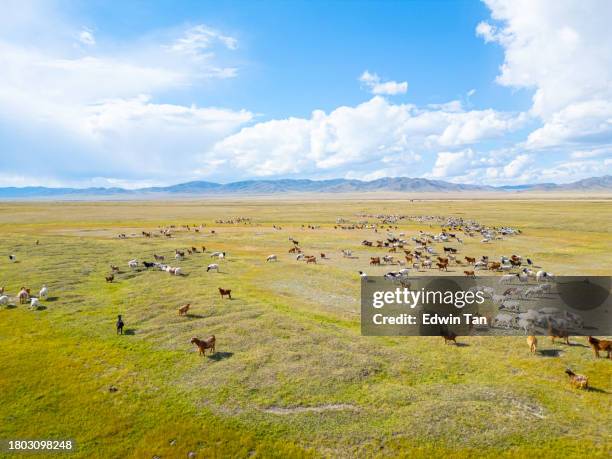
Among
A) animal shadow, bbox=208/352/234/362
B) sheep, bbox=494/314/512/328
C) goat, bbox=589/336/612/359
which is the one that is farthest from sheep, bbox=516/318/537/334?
animal shadow, bbox=208/352/234/362

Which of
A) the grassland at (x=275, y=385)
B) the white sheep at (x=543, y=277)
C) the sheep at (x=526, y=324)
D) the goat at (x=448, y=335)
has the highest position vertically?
the white sheep at (x=543, y=277)

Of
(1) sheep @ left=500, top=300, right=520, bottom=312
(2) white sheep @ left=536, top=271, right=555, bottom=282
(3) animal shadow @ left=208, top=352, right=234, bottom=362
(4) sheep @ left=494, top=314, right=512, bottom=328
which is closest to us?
(3) animal shadow @ left=208, top=352, right=234, bottom=362

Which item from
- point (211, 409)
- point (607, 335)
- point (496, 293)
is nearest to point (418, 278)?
point (496, 293)

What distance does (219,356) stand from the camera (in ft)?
64.1

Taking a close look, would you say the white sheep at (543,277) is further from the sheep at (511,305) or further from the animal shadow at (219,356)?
the animal shadow at (219,356)

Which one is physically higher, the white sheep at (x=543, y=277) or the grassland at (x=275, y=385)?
the white sheep at (x=543, y=277)

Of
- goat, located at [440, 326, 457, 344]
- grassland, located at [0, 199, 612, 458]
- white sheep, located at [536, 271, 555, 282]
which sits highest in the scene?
white sheep, located at [536, 271, 555, 282]

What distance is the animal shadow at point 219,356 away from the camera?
63.3ft

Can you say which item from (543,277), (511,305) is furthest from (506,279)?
(511,305)

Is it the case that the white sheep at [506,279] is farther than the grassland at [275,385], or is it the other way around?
the white sheep at [506,279]

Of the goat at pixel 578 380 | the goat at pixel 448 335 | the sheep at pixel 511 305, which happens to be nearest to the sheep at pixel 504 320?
the sheep at pixel 511 305

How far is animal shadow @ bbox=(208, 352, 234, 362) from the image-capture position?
19283 mm

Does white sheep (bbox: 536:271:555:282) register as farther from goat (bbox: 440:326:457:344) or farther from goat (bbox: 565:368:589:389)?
goat (bbox: 565:368:589:389)

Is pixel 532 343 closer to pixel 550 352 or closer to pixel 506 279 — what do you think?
pixel 550 352
